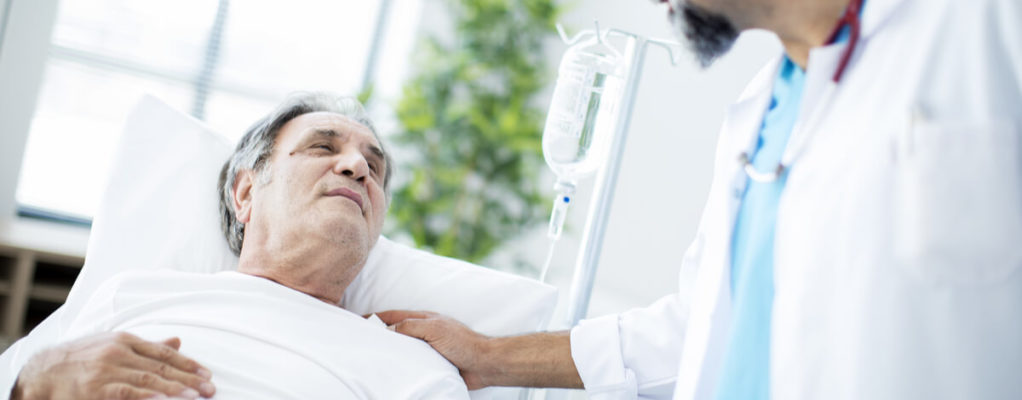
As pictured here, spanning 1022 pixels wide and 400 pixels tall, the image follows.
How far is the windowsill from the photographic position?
244cm

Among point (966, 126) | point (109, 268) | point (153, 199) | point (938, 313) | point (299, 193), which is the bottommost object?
point (109, 268)

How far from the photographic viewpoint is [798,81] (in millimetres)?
1141

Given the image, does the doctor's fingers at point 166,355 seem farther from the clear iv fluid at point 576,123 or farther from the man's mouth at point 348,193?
the clear iv fluid at point 576,123

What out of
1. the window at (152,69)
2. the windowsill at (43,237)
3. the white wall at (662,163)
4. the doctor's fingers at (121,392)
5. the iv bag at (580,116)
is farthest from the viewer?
the window at (152,69)

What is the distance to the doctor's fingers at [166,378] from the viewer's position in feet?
3.56

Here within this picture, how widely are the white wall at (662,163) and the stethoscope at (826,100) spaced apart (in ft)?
4.90

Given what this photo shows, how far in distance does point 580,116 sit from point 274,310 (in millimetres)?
730

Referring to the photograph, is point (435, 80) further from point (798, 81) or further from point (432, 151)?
point (798, 81)

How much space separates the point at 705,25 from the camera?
101 centimetres

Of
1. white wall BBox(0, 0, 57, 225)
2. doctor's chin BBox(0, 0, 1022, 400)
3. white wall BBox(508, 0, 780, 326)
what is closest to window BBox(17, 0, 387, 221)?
doctor's chin BBox(0, 0, 1022, 400)

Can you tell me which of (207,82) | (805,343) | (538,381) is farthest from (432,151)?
(805,343)

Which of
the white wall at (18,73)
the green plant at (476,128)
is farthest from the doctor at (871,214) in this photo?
the white wall at (18,73)

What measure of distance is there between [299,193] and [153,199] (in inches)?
18.2

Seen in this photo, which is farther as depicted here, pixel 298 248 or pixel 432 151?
pixel 432 151
